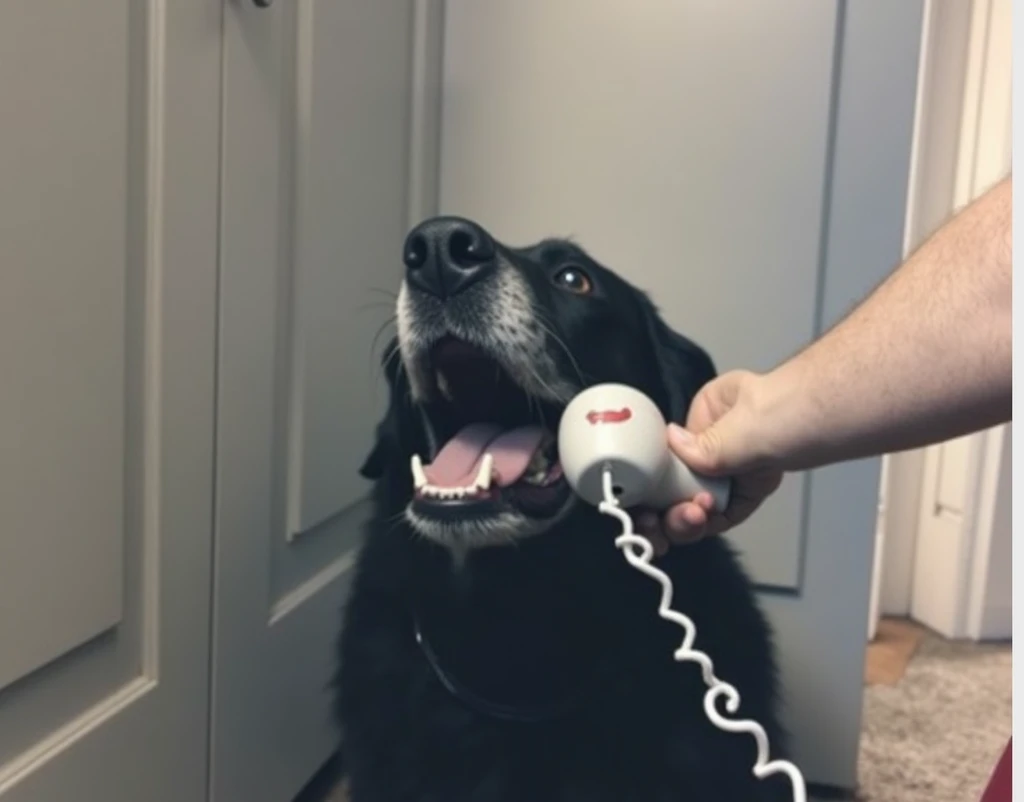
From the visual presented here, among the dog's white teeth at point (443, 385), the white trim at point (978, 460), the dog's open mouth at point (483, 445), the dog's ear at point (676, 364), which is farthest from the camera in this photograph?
the white trim at point (978, 460)

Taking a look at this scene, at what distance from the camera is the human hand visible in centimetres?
78

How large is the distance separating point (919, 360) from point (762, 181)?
0.92 meters

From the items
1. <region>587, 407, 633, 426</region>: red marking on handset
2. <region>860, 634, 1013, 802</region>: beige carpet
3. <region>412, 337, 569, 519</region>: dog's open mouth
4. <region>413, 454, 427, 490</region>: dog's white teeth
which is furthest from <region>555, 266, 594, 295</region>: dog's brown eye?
<region>860, 634, 1013, 802</region>: beige carpet

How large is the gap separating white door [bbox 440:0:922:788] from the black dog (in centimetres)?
37

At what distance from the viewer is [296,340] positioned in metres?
1.24

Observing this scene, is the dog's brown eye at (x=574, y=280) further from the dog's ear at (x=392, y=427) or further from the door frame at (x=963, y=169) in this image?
the door frame at (x=963, y=169)

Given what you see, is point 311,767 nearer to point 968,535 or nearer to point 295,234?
point 295,234

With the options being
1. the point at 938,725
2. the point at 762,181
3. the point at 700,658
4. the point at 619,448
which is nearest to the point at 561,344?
the point at 619,448

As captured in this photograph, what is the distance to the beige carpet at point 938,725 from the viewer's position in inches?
60.1

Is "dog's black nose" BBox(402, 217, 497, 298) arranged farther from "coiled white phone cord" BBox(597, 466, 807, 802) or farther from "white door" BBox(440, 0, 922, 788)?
"white door" BBox(440, 0, 922, 788)

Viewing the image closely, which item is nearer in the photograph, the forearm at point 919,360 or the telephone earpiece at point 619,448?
the forearm at point 919,360

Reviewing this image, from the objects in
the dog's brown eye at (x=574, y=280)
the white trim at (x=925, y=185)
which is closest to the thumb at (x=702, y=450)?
the dog's brown eye at (x=574, y=280)

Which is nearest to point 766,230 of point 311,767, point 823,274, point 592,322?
point 823,274

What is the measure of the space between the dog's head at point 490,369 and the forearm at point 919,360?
11.7 inches
